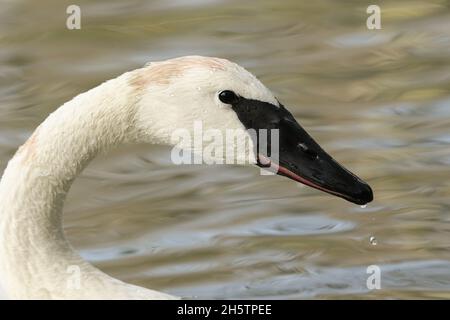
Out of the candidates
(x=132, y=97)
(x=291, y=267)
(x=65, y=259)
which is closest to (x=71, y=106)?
(x=132, y=97)

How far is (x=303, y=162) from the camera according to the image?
21.0 feet

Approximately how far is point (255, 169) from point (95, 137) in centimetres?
277

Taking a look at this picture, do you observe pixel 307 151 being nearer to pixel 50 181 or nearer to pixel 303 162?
pixel 303 162

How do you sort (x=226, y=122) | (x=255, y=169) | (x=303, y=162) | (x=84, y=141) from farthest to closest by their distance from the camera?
(x=255, y=169), (x=303, y=162), (x=226, y=122), (x=84, y=141)

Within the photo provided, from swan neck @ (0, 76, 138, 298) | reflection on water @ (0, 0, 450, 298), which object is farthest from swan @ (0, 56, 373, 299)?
reflection on water @ (0, 0, 450, 298)

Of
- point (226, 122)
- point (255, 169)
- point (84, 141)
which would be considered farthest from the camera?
point (255, 169)

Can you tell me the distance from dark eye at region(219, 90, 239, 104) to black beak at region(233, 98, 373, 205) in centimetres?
19

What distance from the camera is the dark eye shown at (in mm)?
6129

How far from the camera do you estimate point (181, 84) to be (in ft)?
20.0

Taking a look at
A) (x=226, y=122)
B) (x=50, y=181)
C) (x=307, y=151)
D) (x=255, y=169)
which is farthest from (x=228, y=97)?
(x=255, y=169)

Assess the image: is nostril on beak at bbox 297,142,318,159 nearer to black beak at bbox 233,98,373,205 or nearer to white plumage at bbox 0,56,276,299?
black beak at bbox 233,98,373,205
